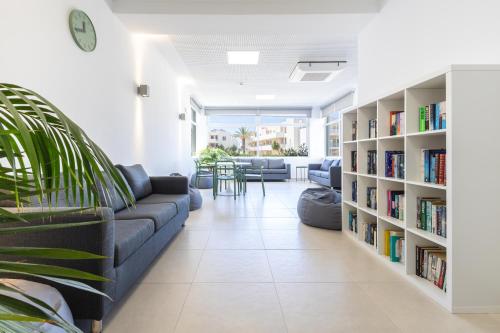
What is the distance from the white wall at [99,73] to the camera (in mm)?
2107

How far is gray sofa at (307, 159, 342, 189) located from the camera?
22.9 ft

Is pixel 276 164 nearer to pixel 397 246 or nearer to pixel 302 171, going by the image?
pixel 302 171

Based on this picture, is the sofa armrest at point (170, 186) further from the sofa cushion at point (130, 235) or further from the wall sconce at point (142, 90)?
the sofa cushion at point (130, 235)

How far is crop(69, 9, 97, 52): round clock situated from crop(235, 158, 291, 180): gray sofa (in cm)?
717

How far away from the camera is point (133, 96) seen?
163 inches

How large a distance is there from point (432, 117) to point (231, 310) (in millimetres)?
1870

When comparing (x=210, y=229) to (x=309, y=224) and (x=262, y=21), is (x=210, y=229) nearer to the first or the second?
(x=309, y=224)

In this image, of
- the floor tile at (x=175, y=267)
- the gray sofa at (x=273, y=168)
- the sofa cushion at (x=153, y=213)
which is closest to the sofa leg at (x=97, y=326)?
the floor tile at (x=175, y=267)

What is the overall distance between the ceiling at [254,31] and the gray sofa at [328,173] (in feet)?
6.78

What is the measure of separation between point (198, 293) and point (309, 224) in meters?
2.17

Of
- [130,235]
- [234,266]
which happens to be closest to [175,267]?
[234,266]

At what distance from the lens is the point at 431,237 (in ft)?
6.68

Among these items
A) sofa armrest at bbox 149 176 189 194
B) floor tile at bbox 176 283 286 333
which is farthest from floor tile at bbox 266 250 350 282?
sofa armrest at bbox 149 176 189 194

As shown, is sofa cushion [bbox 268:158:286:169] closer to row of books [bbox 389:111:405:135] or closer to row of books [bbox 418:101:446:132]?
row of books [bbox 389:111:405:135]
